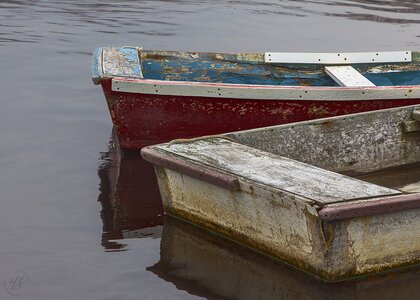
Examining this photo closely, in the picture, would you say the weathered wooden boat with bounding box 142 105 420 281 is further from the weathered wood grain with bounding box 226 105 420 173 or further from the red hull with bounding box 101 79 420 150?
the red hull with bounding box 101 79 420 150

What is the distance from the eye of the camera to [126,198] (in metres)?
8.36

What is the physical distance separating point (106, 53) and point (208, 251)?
11.1 ft

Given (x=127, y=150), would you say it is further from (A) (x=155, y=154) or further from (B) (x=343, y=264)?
(B) (x=343, y=264)

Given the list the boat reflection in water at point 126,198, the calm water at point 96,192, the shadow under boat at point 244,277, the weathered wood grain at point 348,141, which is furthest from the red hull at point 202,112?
the shadow under boat at point 244,277

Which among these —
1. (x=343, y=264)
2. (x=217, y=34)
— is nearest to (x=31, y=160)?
(x=343, y=264)

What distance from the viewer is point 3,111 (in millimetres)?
11109

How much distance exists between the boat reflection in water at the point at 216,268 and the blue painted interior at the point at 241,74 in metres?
2.31

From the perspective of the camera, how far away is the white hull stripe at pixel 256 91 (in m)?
8.64

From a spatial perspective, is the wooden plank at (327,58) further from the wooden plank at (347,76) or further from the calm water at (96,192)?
the calm water at (96,192)

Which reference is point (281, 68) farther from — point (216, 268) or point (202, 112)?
point (216, 268)

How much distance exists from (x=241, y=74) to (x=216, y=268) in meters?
4.13

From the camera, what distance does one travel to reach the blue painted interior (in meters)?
10.2

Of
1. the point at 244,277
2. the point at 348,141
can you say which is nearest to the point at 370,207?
the point at 244,277

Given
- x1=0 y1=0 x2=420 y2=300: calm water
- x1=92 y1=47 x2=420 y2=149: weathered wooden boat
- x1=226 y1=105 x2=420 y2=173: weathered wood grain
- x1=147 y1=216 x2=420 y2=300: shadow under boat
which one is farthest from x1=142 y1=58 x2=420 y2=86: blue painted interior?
x1=147 y1=216 x2=420 y2=300: shadow under boat
